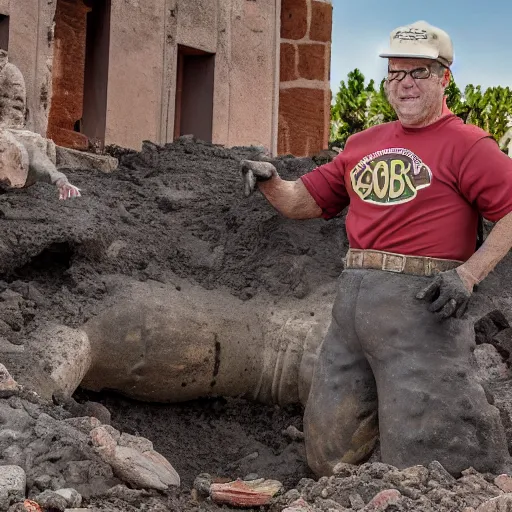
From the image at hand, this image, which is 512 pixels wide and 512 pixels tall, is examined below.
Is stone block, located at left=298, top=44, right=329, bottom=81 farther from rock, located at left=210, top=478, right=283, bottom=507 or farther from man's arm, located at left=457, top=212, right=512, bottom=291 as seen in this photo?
rock, located at left=210, top=478, right=283, bottom=507

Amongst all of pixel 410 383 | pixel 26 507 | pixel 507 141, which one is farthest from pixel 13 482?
pixel 507 141

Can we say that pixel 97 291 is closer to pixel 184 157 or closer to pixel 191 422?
pixel 191 422

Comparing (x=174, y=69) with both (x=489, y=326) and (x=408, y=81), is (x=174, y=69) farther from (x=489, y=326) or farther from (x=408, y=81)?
(x=408, y=81)

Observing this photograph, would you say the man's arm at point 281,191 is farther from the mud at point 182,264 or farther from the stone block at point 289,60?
the stone block at point 289,60

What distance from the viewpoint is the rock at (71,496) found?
2.82 meters

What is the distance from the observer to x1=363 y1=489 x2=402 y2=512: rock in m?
2.74

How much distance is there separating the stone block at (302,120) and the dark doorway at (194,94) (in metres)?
1.06

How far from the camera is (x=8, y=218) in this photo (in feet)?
14.2

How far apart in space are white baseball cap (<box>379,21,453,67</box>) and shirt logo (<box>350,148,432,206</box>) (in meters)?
0.31

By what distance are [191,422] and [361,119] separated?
1089cm

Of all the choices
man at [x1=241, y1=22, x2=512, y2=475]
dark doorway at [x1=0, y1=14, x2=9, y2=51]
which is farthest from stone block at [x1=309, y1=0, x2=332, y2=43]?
man at [x1=241, y1=22, x2=512, y2=475]

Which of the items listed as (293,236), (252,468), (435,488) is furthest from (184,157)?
(435,488)

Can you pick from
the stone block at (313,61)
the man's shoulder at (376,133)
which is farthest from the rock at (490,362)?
the stone block at (313,61)

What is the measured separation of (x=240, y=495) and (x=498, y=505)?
35.8 inches
